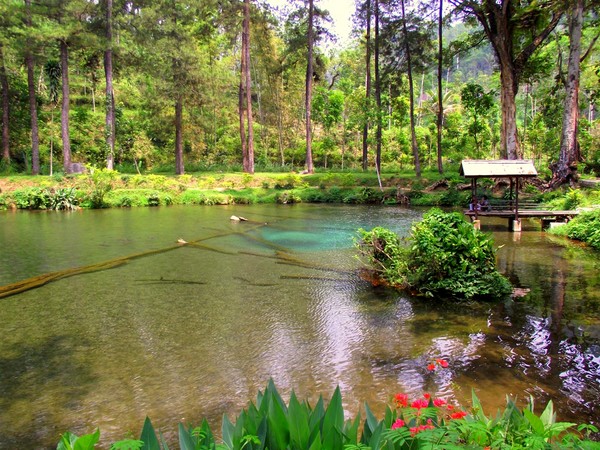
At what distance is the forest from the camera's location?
22625mm

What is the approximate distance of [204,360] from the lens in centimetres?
588

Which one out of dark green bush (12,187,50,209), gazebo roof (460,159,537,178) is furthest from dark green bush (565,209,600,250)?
dark green bush (12,187,50,209)

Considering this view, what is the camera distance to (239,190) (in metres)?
26.4

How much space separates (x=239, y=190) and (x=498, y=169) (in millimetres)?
15787

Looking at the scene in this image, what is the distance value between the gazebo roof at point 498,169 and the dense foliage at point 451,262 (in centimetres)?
598

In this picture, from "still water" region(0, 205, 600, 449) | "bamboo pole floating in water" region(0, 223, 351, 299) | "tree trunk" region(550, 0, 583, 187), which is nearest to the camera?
"still water" region(0, 205, 600, 449)

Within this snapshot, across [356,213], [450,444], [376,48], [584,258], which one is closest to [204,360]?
[450,444]

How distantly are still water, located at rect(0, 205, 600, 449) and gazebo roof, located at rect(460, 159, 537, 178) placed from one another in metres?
2.76

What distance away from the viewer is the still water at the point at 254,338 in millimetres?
4797

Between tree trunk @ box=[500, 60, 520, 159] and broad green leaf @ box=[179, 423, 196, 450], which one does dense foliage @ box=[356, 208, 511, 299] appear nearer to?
broad green leaf @ box=[179, 423, 196, 450]

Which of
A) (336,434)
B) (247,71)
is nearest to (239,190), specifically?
(247,71)

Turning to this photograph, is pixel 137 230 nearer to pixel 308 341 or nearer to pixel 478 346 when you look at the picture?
Answer: pixel 308 341

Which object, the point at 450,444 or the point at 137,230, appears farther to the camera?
the point at 137,230

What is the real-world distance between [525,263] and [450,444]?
10094 millimetres
